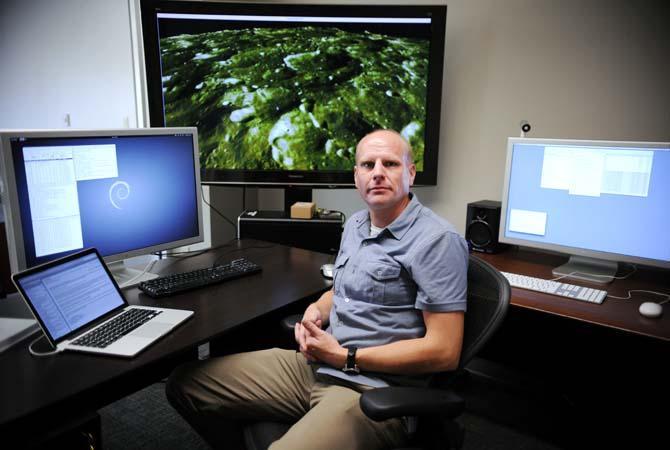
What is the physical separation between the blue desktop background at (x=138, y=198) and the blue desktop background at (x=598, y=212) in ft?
4.39

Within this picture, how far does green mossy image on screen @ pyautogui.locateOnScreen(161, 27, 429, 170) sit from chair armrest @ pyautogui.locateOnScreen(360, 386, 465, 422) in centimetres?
163

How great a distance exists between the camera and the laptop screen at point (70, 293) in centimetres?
124

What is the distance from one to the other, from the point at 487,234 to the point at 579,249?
0.41 meters

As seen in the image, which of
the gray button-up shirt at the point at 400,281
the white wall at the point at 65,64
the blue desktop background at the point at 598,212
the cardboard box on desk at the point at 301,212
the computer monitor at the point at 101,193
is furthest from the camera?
the white wall at the point at 65,64

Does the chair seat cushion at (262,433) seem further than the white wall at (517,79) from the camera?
No

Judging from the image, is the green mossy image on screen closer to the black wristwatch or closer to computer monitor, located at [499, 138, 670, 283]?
computer monitor, located at [499, 138, 670, 283]

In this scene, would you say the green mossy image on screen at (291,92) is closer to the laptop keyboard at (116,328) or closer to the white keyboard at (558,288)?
the white keyboard at (558,288)

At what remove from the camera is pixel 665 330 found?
1521 mm

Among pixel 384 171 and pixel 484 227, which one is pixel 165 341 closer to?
pixel 384 171

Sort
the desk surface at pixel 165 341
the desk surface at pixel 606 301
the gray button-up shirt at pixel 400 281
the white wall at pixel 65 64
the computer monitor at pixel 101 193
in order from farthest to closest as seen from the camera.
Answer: the white wall at pixel 65 64 < the desk surface at pixel 606 301 < the computer monitor at pixel 101 193 < the gray button-up shirt at pixel 400 281 < the desk surface at pixel 165 341

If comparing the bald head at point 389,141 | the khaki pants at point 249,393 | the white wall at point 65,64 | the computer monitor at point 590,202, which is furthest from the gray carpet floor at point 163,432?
the white wall at point 65,64

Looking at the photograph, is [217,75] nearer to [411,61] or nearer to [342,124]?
[342,124]

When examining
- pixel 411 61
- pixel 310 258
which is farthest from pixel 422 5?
pixel 310 258

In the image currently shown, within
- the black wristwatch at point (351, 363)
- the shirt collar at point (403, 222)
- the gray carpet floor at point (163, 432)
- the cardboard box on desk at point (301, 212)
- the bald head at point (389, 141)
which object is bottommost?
the gray carpet floor at point (163, 432)
